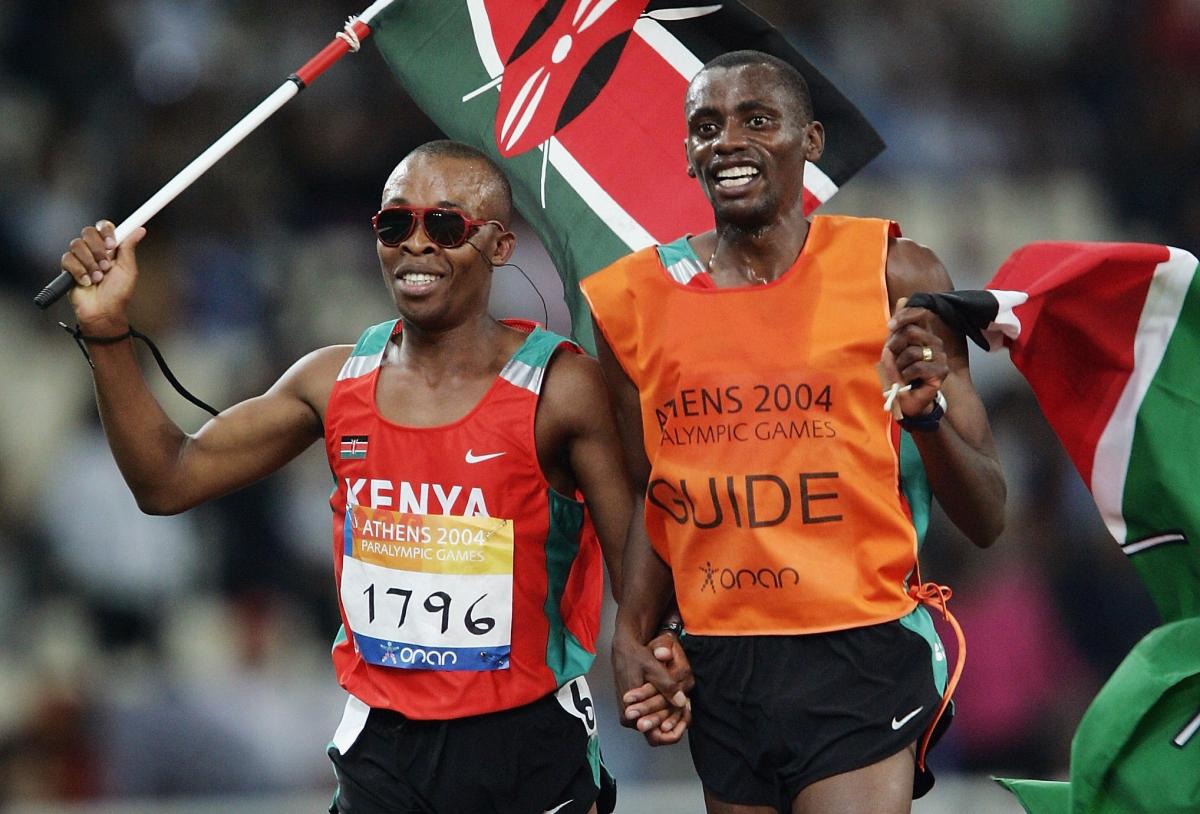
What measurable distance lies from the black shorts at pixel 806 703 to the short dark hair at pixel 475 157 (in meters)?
1.12

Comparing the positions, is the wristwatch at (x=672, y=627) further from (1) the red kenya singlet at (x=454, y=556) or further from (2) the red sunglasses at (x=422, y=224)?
(2) the red sunglasses at (x=422, y=224)

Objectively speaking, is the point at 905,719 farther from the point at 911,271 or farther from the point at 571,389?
the point at 571,389

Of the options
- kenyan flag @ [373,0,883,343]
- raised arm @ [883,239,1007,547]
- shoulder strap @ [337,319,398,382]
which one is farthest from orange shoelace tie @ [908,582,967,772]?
shoulder strap @ [337,319,398,382]

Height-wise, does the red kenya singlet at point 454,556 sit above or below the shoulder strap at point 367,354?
below

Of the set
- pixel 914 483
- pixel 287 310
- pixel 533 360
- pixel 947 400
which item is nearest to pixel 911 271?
pixel 947 400

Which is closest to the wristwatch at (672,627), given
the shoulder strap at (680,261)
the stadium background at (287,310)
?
the shoulder strap at (680,261)

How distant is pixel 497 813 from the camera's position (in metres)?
4.01

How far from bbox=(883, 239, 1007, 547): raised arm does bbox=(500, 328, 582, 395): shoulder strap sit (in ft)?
2.61

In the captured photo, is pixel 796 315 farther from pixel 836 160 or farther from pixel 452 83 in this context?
pixel 452 83

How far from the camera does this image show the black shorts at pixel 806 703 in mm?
3650

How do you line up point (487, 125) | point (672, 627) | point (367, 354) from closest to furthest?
point (672, 627) → point (367, 354) → point (487, 125)

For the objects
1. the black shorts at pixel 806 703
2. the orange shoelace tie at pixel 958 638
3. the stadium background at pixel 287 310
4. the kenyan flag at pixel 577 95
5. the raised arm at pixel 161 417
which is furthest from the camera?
the stadium background at pixel 287 310

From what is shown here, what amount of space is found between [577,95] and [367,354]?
1008 mm

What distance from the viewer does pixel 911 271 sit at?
12.4ft
